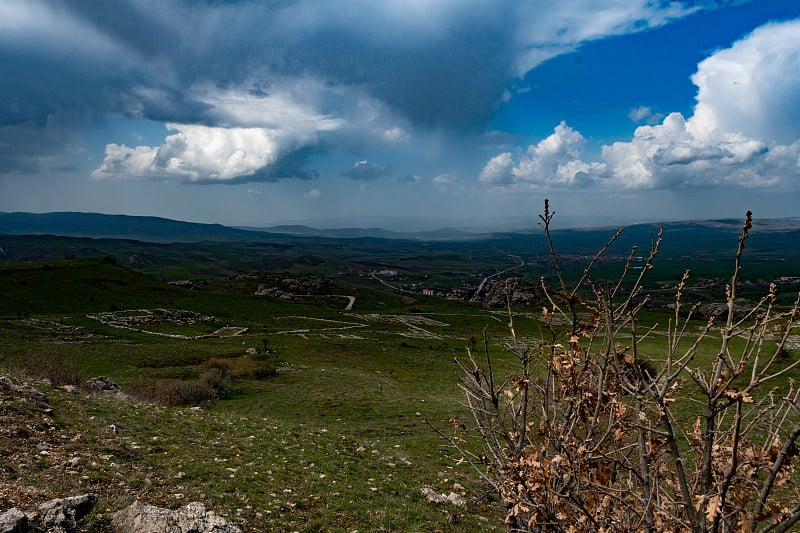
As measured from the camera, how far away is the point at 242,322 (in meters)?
71.8

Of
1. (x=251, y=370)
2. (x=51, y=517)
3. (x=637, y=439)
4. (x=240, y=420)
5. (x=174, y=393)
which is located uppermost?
(x=637, y=439)

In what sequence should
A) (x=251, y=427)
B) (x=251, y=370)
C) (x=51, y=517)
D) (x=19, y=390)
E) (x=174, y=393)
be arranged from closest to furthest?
(x=51, y=517)
(x=19, y=390)
(x=251, y=427)
(x=174, y=393)
(x=251, y=370)

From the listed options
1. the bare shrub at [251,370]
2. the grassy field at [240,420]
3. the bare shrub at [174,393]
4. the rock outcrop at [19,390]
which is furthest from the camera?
the bare shrub at [251,370]

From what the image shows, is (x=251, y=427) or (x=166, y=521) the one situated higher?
(x=166, y=521)

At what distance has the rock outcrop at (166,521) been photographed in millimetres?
7594

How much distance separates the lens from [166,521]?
7707mm

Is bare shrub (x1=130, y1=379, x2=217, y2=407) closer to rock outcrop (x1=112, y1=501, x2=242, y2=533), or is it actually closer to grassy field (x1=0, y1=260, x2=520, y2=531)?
grassy field (x1=0, y1=260, x2=520, y2=531)

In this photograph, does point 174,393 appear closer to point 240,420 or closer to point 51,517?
point 240,420

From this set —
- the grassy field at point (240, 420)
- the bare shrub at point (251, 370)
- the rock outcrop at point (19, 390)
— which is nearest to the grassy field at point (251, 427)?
the grassy field at point (240, 420)

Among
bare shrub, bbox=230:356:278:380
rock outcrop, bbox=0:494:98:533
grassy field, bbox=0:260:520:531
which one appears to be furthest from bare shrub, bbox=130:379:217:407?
rock outcrop, bbox=0:494:98:533

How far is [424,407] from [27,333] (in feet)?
146

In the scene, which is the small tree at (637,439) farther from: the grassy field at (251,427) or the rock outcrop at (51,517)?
the rock outcrop at (51,517)

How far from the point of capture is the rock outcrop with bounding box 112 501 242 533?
7.59 meters

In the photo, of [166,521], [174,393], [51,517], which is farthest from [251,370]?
[51,517]
